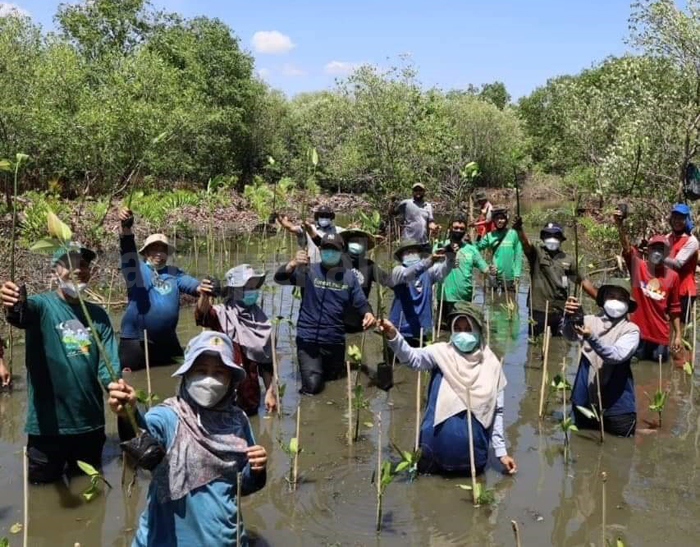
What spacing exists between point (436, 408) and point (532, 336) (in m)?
4.25

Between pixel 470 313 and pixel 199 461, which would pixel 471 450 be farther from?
pixel 199 461

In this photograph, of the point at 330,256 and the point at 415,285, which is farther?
the point at 415,285

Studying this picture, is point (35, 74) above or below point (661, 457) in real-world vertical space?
above

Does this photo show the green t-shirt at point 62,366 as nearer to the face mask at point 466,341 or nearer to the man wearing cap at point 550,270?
the face mask at point 466,341

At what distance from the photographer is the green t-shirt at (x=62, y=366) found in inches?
176

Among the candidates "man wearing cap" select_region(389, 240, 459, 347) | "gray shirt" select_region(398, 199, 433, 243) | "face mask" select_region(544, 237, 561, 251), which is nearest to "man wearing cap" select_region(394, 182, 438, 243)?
"gray shirt" select_region(398, 199, 433, 243)

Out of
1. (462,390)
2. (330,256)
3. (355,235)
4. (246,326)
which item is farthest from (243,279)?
(462,390)

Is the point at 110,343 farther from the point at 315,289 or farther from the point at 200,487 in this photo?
the point at 315,289

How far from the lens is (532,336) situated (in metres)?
A: 8.81

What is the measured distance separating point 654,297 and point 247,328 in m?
4.68

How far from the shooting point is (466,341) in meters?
4.83

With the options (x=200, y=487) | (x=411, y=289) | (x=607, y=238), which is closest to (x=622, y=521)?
(x=200, y=487)

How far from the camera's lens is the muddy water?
439 cm

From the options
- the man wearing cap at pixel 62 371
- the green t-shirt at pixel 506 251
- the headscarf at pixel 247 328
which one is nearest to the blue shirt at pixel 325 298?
the headscarf at pixel 247 328
